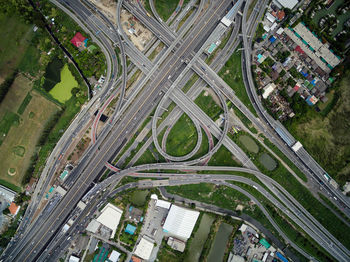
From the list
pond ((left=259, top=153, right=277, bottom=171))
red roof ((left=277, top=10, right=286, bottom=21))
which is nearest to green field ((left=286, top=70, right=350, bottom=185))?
pond ((left=259, top=153, right=277, bottom=171))

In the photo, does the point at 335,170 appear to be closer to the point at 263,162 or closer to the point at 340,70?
the point at 263,162

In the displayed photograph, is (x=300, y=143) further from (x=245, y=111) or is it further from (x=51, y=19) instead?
(x=51, y=19)

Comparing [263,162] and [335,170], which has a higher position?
[335,170]

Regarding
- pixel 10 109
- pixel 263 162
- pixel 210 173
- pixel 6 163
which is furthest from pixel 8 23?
pixel 263 162

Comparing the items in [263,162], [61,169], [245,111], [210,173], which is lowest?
[61,169]

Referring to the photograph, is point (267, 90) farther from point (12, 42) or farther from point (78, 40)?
point (12, 42)

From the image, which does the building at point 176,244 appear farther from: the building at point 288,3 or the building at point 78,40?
the building at point 288,3

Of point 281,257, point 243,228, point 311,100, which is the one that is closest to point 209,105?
point 311,100
